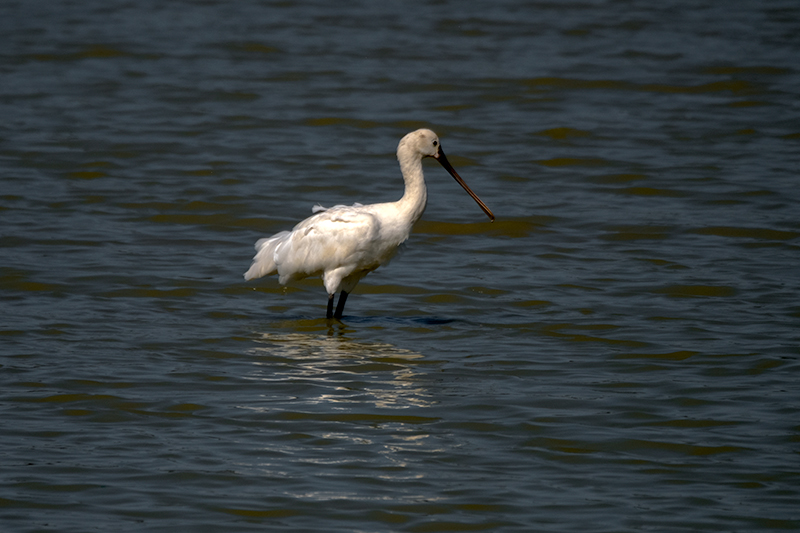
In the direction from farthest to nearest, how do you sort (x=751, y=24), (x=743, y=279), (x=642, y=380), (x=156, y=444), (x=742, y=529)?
(x=751, y=24) < (x=743, y=279) < (x=642, y=380) < (x=156, y=444) < (x=742, y=529)

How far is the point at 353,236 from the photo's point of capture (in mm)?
9820

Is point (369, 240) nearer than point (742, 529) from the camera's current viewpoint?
No

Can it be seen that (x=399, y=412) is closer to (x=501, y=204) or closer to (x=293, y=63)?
(x=501, y=204)

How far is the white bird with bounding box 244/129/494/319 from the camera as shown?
32.4ft

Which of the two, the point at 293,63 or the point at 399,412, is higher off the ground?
the point at 293,63

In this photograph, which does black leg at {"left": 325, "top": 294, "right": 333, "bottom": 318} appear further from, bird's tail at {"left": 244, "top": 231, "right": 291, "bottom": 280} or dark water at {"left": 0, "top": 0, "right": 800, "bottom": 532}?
bird's tail at {"left": 244, "top": 231, "right": 291, "bottom": 280}

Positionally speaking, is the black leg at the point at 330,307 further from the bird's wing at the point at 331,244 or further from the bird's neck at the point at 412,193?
the bird's neck at the point at 412,193

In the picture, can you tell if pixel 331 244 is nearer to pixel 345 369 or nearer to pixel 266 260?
Answer: pixel 266 260

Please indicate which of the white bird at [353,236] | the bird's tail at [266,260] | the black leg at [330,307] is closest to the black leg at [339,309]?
the white bird at [353,236]

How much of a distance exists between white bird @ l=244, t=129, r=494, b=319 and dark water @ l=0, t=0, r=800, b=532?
47 centimetres

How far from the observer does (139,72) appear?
21828 millimetres

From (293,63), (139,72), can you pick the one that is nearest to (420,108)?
(293,63)

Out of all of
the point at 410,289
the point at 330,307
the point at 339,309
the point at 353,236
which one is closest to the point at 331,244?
the point at 353,236

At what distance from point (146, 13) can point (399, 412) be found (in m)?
21.0
